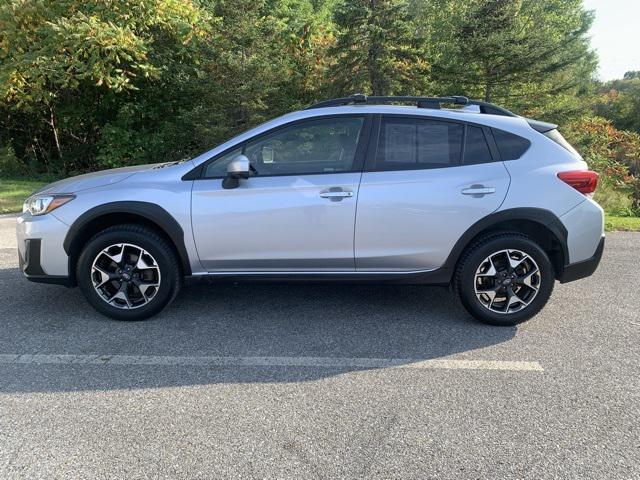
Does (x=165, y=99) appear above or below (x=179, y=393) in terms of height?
above

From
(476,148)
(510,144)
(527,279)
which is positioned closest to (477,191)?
(476,148)

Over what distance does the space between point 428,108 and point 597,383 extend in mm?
2443

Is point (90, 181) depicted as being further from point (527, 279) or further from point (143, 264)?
point (527, 279)

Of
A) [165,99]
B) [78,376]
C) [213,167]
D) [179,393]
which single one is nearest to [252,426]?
[179,393]

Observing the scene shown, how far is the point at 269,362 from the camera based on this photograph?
3.50 metres

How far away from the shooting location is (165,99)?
15.7 m

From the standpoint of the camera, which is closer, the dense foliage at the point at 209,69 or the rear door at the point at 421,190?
the rear door at the point at 421,190

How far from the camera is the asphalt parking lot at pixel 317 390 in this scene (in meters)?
2.48

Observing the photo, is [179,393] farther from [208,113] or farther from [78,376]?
[208,113]

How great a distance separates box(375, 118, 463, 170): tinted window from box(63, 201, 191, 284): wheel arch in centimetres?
172

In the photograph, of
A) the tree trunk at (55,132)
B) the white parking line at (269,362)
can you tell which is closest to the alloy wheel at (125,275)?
the white parking line at (269,362)

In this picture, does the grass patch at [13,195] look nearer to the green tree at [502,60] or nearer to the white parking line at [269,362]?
the white parking line at [269,362]

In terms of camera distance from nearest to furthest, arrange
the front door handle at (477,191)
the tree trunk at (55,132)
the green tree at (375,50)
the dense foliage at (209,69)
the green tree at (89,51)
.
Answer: the front door handle at (477,191) → the green tree at (89,51) → the dense foliage at (209,69) → the green tree at (375,50) → the tree trunk at (55,132)

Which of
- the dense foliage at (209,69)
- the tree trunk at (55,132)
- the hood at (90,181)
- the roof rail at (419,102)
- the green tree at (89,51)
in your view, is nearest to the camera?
the hood at (90,181)
